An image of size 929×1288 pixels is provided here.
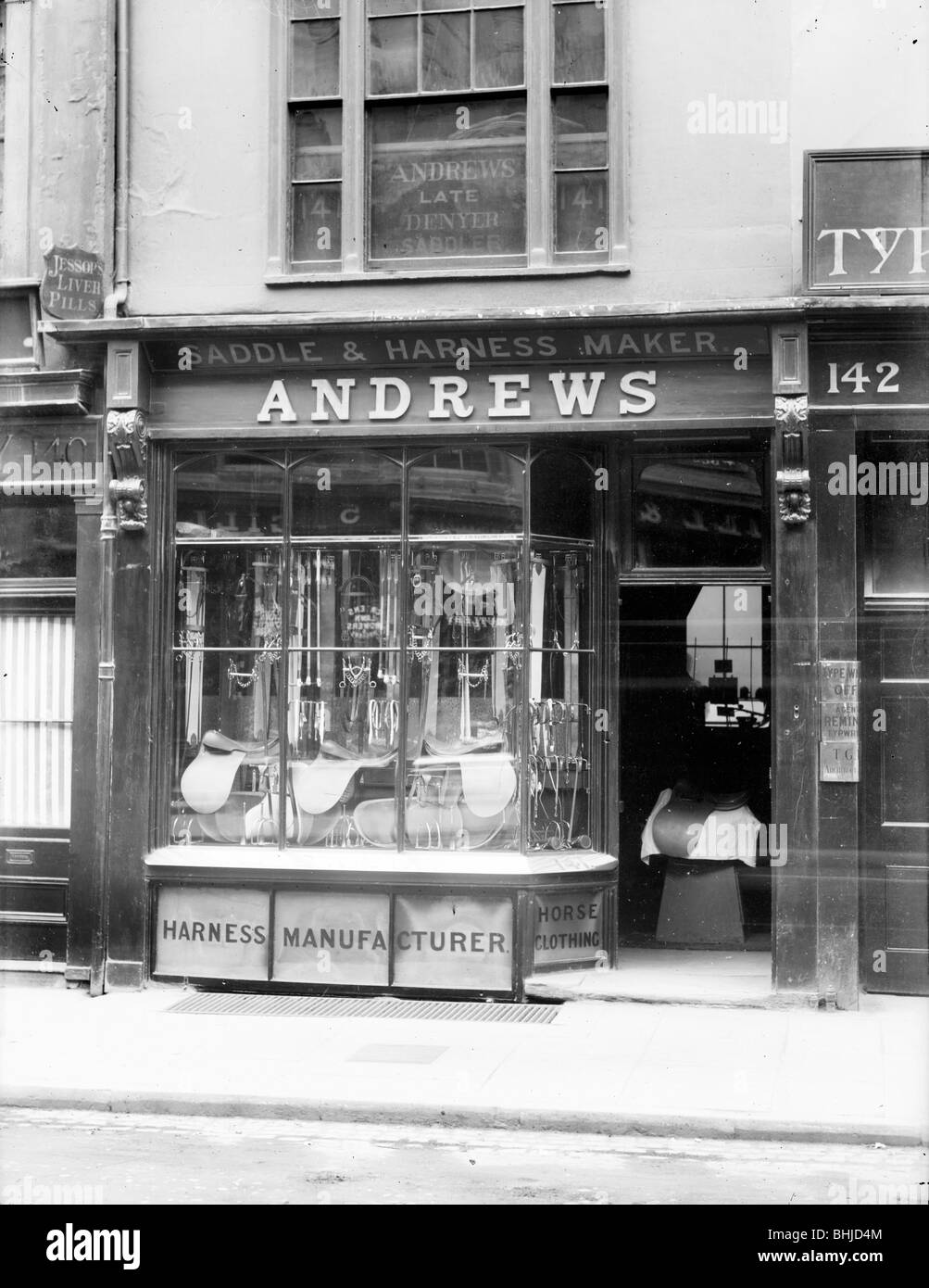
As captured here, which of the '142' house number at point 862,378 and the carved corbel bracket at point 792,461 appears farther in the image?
the '142' house number at point 862,378

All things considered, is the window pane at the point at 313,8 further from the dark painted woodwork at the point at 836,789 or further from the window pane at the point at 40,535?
the dark painted woodwork at the point at 836,789

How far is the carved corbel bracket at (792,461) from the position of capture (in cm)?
958

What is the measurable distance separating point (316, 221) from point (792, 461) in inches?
155

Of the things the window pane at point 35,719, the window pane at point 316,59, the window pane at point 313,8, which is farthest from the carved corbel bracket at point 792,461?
the window pane at point 35,719

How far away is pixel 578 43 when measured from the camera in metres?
10.2

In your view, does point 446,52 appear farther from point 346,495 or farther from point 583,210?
point 346,495

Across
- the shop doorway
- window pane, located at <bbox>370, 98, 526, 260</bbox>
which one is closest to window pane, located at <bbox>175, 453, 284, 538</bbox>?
window pane, located at <bbox>370, 98, 526, 260</bbox>

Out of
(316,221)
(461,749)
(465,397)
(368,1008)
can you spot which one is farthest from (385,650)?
(316,221)

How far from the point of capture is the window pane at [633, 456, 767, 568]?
1065cm

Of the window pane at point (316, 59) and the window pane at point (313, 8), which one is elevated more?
the window pane at point (313, 8)

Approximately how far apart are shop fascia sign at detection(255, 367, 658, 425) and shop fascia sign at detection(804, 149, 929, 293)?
142 centimetres

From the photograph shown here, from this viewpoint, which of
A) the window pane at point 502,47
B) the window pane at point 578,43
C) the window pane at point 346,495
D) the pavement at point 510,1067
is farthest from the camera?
the window pane at point 346,495

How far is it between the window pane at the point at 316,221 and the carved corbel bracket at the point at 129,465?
172 centimetres

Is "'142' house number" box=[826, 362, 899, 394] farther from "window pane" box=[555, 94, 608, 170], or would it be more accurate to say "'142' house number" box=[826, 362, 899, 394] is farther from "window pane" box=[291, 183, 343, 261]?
"window pane" box=[291, 183, 343, 261]
